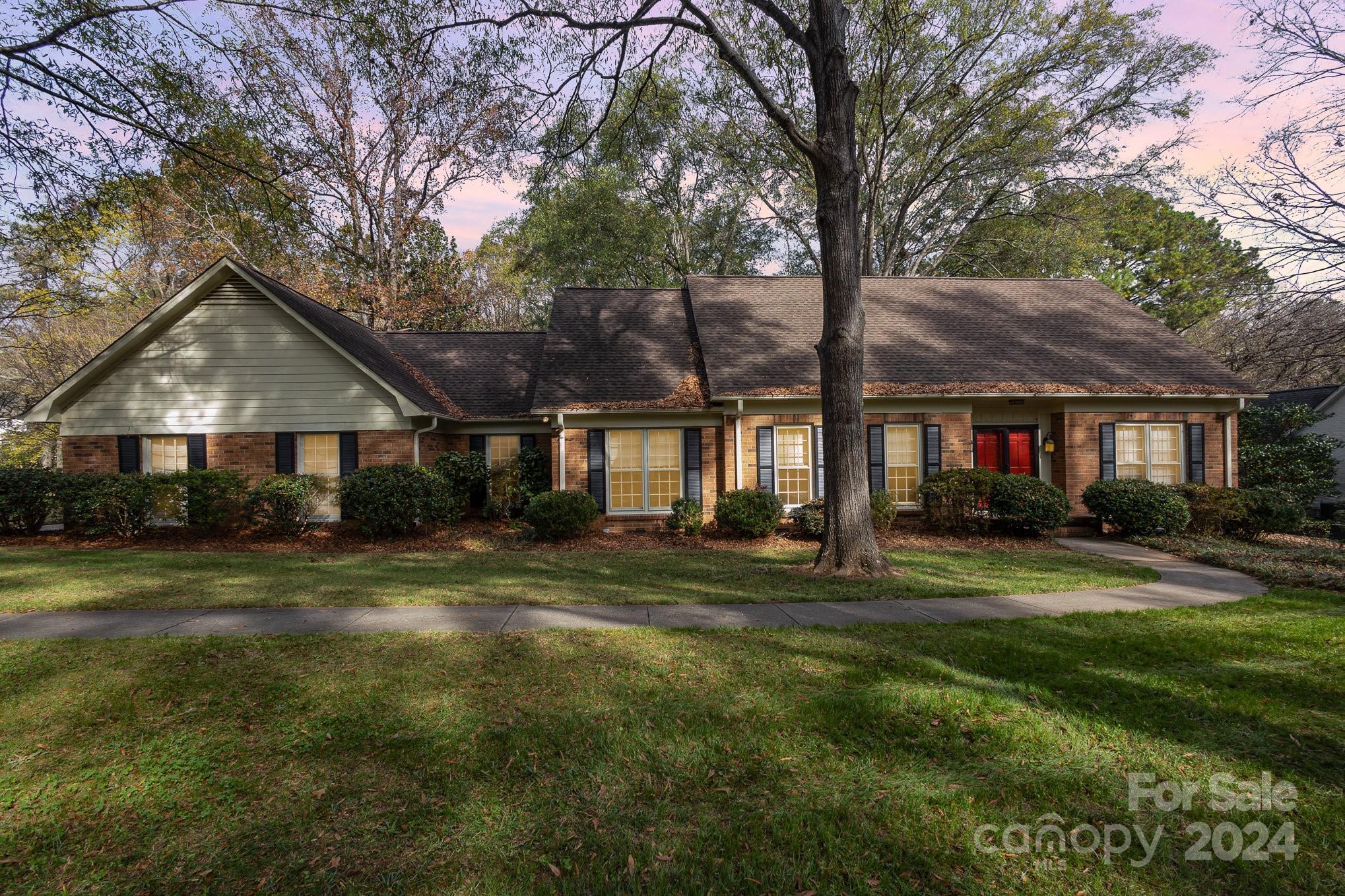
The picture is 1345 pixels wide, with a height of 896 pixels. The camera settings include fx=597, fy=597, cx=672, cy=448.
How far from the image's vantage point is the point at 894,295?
1783 centimetres

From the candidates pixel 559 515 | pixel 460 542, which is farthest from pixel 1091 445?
pixel 460 542

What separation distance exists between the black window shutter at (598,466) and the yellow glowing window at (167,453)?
912 cm

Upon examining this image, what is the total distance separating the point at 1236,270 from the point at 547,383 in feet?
41.8

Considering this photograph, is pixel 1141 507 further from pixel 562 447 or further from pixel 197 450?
pixel 197 450

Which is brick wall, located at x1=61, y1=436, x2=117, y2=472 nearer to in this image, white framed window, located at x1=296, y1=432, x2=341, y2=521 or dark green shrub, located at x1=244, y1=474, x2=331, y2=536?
dark green shrub, located at x1=244, y1=474, x2=331, y2=536

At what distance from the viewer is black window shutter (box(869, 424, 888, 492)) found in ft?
44.9

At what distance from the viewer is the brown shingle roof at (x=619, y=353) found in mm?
14031

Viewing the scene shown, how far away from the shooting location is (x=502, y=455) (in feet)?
52.0

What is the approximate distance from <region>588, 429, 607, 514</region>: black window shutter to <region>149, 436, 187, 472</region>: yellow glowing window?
9120mm

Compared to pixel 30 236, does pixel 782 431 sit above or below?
below

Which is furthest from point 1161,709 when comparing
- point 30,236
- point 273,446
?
point 273,446

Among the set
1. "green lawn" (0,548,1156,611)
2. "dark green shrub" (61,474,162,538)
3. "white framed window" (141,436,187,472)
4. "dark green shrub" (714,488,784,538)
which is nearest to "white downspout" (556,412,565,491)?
"green lawn" (0,548,1156,611)

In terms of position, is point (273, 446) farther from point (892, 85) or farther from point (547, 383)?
point (892, 85)

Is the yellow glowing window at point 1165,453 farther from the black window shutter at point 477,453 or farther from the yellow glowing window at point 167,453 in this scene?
the yellow glowing window at point 167,453
